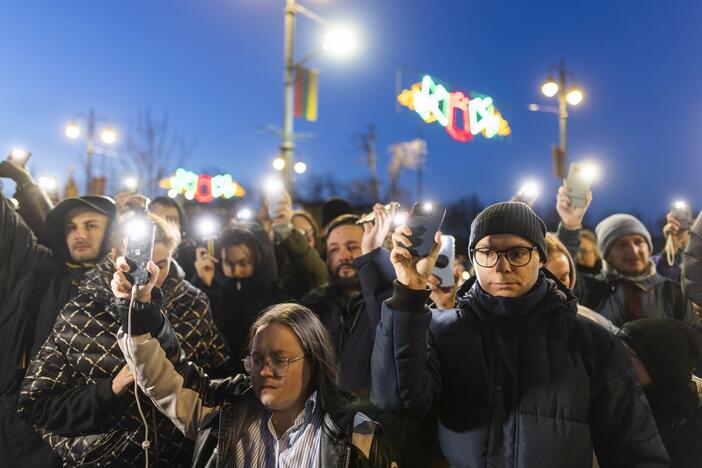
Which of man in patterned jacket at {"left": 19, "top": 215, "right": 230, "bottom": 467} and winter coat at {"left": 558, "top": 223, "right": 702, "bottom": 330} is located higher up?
winter coat at {"left": 558, "top": 223, "right": 702, "bottom": 330}

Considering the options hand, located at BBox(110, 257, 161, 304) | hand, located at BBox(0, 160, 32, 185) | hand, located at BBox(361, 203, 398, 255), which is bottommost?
hand, located at BBox(110, 257, 161, 304)

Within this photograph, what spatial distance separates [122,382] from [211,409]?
1.51 feet

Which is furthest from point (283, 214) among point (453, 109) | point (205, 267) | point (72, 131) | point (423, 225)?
point (72, 131)

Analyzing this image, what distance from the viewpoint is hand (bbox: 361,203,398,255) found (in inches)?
127

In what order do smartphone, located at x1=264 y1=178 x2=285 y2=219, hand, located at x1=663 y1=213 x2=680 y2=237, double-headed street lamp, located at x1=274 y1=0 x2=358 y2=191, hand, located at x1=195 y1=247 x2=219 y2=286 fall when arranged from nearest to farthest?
hand, located at x1=195 y1=247 x2=219 y2=286 < hand, located at x1=663 y1=213 x2=680 y2=237 < smartphone, located at x1=264 y1=178 x2=285 y2=219 < double-headed street lamp, located at x1=274 y1=0 x2=358 y2=191

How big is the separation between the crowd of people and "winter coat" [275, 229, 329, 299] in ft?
4.84

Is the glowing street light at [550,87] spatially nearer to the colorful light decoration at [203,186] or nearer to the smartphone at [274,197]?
the colorful light decoration at [203,186]

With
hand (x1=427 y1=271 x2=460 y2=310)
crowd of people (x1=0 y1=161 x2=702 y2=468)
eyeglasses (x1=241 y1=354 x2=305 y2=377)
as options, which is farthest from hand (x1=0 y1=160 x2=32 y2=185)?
hand (x1=427 y1=271 x2=460 y2=310)

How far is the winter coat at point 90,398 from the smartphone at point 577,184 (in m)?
3.12

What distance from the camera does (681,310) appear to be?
13.7ft

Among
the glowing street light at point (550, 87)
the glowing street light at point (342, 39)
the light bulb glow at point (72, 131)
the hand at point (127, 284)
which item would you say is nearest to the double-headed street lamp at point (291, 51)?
the glowing street light at point (342, 39)

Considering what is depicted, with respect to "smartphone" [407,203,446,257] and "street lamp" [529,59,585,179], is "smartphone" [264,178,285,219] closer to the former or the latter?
"smartphone" [407,203,446,257]

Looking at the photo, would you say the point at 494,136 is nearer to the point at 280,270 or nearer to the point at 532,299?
the point at 280,270

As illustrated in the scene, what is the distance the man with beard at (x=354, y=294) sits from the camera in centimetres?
307
